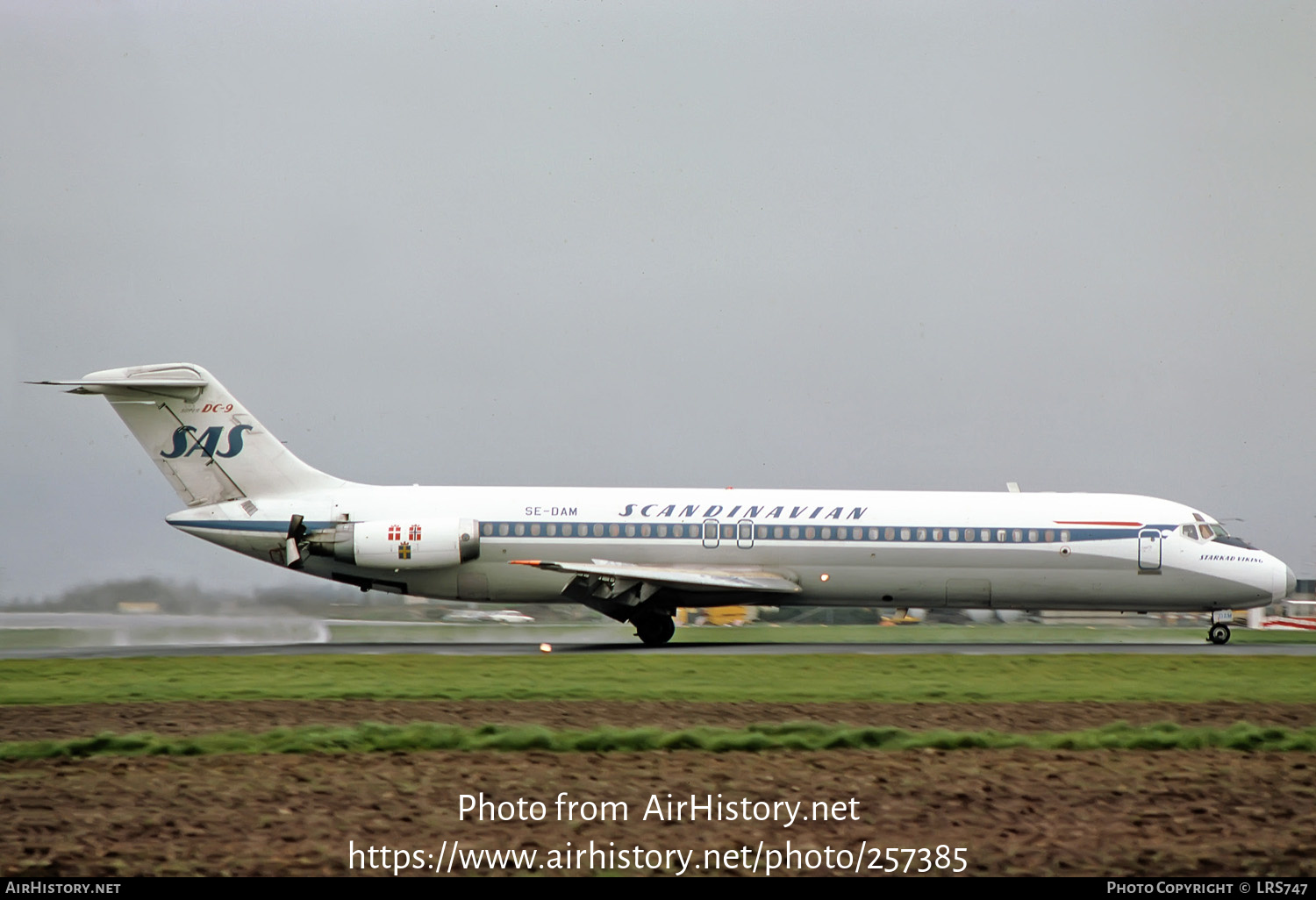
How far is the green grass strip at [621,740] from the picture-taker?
12.2m

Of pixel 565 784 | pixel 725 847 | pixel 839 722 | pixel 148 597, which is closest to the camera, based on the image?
pixel 725 847

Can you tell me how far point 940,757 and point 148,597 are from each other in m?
21.2

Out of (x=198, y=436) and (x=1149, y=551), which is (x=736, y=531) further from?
(x=198, y=436)

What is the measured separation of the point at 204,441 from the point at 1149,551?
2146 cm

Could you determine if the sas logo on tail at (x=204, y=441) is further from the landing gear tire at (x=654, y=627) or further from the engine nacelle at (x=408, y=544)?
the landing gear tire at (x=654, y=627)

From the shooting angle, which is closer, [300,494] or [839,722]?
[839,722]

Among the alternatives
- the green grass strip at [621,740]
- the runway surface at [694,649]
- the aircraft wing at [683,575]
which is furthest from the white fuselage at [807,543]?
the green grass strip at [621,740]

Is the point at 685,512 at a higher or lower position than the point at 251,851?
higher

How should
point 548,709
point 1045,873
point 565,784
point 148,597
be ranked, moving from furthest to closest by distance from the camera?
point 148,597 → point 548,709 → point 565,784 → point 1045,873

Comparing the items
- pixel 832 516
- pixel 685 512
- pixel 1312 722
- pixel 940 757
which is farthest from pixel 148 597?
pixel 1312 722

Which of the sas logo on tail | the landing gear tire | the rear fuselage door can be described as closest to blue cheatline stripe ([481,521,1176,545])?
the landing gear tire

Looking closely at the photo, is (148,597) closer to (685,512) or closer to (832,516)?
(685,512)

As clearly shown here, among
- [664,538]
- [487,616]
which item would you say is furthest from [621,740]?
[487,616]

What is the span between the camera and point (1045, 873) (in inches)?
320
